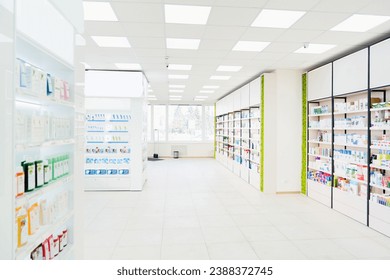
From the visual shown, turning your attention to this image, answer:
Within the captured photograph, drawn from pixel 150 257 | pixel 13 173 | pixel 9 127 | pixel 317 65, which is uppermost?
pixel 317 65

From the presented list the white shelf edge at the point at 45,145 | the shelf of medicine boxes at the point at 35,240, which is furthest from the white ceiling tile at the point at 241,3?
the shelf of medicine boxes at the point at 35,240

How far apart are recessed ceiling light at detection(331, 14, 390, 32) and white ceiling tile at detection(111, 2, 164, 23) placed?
104 inches

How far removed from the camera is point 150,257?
3090 mm

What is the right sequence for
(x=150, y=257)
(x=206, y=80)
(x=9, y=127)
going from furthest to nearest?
1. (x=206, y=80)
2. (x=150, y=257)
3. (x=9, y=127)

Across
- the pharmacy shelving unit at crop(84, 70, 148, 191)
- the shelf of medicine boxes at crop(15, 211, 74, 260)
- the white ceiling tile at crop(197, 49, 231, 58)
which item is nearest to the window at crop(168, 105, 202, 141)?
the pharmacy shelving unit at crop(84, 70, 148, 191)

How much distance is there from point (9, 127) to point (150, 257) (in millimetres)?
2347

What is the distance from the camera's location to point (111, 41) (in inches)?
177

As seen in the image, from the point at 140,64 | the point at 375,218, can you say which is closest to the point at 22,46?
the point at 140,64

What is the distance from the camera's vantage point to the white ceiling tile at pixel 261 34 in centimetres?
392

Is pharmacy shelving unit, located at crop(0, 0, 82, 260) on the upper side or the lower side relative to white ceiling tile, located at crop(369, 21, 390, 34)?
lower

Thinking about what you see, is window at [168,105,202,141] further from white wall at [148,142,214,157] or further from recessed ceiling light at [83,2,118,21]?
recessed ceiling light at [83,2,118,21]

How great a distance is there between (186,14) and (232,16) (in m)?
0.64

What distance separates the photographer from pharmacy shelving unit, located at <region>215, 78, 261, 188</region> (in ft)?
23.7
